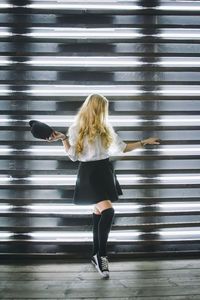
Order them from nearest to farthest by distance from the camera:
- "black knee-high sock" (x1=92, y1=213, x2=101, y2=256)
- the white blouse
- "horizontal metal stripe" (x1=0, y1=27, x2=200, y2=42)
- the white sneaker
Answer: the white sneaker → the white blouse → "black knee-high sock" (x1=92, y1=213, x2=101, y2=256) → "horizontal metal stripe" (x1=0, y1=27, x2=200, y2=42)

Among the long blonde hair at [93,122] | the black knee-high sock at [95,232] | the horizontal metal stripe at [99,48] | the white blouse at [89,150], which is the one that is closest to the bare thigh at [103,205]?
the black knee-high sock at [95,232]

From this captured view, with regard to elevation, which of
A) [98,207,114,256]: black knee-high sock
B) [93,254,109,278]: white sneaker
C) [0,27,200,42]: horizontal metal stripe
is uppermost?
[0,27,200,42]: horizontal metal stripe

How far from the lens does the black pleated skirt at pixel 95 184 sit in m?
4.30

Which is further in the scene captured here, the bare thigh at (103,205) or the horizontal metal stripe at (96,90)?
the horizontal metal stripe at (96,90)

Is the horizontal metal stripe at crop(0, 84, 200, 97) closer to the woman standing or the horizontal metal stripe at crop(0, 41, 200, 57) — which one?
the horizontal metal stripe at crop(0, 41, 200, 57)

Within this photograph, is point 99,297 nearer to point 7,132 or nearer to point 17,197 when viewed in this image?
point 17,197

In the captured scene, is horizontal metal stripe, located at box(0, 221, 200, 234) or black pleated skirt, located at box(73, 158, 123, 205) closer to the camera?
black pleated skirt, located at box(73, 158, 123, 205)

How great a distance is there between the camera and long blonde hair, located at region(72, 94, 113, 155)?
14.0ft

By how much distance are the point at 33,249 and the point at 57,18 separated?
3413 mm

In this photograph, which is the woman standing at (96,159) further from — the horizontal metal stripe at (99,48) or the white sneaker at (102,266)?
the horizontal metal stripe at (99,48)

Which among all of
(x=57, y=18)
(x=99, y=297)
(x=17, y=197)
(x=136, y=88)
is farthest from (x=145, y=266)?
(x=57, y=18)

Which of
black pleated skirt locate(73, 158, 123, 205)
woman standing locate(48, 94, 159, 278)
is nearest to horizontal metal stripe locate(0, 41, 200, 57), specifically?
woman standing locate(48, 94, 159, 278)

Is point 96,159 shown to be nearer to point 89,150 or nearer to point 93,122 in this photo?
point 89,150

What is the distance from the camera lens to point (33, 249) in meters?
4.99
